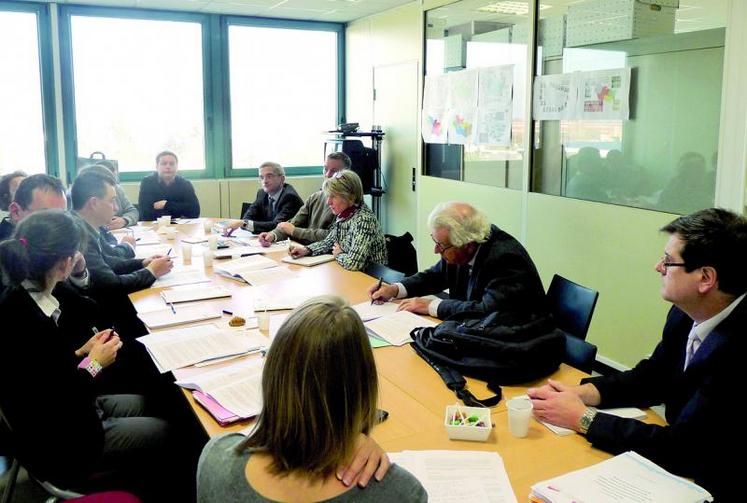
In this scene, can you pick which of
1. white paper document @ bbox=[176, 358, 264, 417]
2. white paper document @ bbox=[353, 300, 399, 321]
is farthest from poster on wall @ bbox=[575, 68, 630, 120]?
white paper document @ bbox=[176, 358, 264, 417]

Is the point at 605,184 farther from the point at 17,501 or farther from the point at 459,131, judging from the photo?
the point at 17,501

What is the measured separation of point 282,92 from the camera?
7863 mm

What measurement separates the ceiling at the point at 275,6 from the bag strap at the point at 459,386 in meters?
5.13

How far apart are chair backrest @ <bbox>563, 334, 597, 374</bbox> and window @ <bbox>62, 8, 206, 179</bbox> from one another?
5.95 metres

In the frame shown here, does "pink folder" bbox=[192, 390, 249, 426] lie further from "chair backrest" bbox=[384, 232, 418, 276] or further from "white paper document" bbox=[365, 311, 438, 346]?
"chair backrest" bbox=[384, 232, 418, 276]

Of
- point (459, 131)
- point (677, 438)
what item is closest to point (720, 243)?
point (677, 438)

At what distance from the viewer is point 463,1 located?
18.0 feet

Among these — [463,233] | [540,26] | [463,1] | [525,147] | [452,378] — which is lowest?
[452,378]

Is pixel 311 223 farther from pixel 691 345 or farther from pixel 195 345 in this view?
pixel 691 345

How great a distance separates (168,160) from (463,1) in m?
2.97

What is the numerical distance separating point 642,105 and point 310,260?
220 centimetres

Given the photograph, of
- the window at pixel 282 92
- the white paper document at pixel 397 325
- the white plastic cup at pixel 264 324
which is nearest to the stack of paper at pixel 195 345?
the white plastic cup at pixel 264 324

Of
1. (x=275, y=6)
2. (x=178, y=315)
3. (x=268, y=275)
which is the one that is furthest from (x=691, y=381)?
(x=275, y=6)

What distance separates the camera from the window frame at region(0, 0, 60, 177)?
6.53 m
